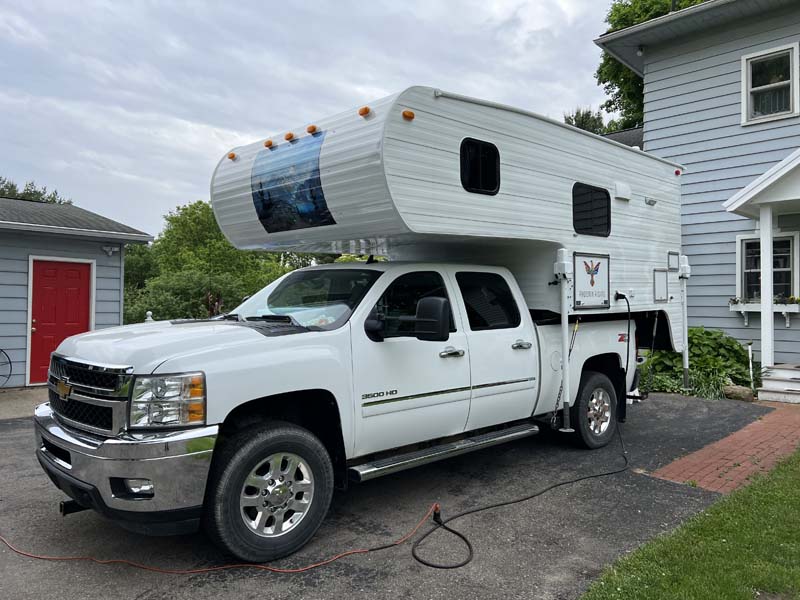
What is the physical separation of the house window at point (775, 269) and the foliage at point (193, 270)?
9.26 m

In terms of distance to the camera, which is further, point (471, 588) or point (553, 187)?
point (553, 187)

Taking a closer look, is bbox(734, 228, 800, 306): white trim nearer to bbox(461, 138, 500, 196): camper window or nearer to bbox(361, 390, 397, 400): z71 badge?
bbox(461, 138, 500, 196): camper window

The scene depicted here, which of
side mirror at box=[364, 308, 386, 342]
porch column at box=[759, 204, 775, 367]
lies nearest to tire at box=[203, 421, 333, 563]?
side mirror at box=[364, 308, 386, 342]

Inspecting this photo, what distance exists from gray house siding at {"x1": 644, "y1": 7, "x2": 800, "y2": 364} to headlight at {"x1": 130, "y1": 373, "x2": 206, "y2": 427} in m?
10.7

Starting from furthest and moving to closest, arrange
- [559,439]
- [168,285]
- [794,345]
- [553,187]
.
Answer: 1. [168,285]
2. [794,345]
3. [559,439]
4. [553,187]

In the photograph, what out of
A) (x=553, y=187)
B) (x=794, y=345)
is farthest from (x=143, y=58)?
(x=794, y=345)

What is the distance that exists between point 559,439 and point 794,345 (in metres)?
6.44

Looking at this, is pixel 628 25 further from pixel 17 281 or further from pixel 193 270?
pixel 17 281

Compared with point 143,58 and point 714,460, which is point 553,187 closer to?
point 714,460

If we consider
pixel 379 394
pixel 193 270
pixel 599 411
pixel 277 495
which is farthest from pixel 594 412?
pixel 193 270

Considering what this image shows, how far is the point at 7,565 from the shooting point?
354 cm

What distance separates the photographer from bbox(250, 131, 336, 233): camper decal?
4616 millimetres

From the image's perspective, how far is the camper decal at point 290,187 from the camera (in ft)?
15.1

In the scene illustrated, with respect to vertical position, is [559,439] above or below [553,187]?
below
